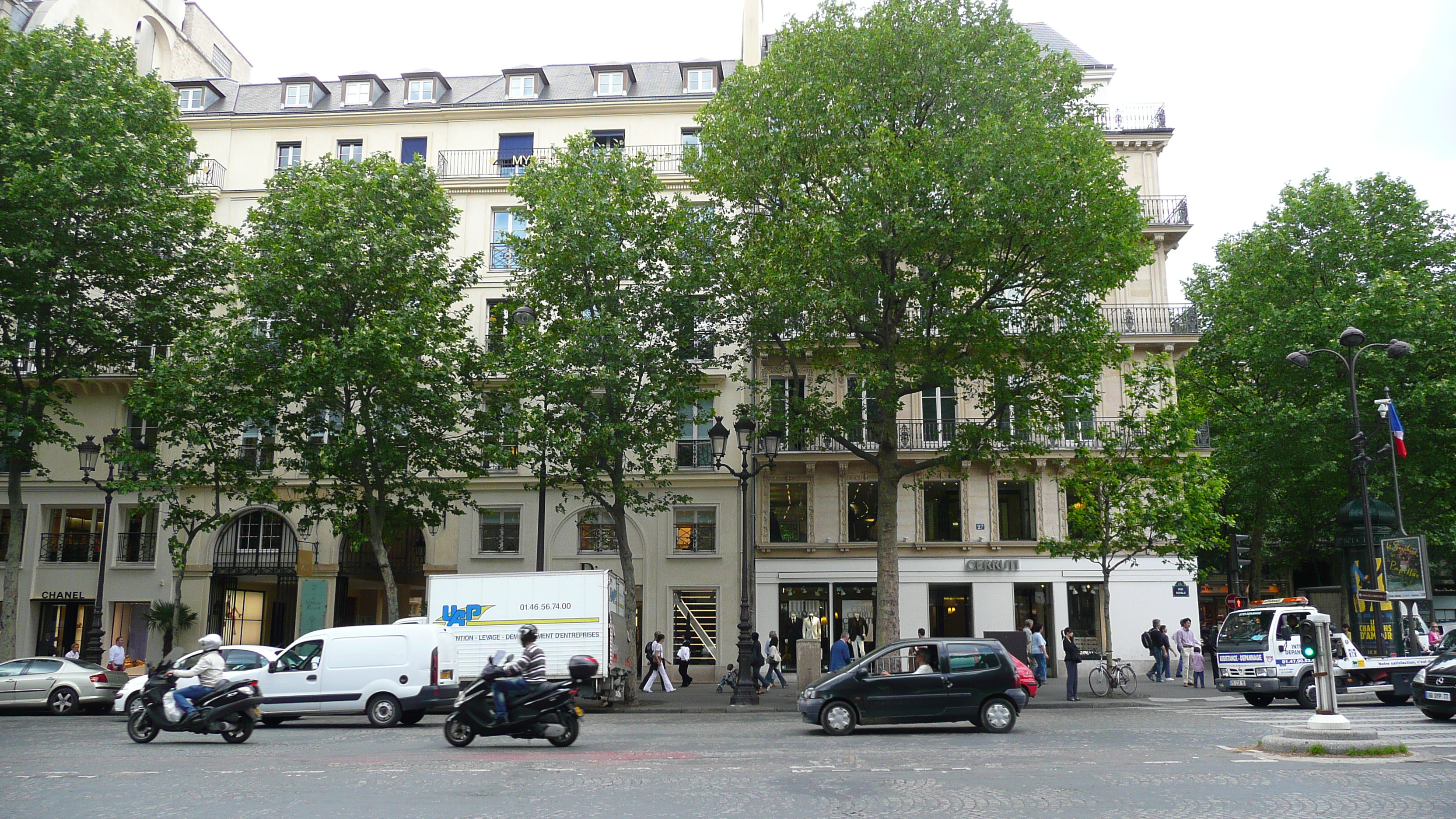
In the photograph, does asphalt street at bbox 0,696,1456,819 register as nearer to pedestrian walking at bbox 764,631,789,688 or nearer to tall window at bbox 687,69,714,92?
pedestrian walking at bbox 764,631,789,688

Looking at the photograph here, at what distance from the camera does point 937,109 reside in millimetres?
24516

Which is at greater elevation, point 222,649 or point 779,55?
point 779,55

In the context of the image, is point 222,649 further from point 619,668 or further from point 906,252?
point 906,252

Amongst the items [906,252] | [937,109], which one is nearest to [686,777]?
[906,252]

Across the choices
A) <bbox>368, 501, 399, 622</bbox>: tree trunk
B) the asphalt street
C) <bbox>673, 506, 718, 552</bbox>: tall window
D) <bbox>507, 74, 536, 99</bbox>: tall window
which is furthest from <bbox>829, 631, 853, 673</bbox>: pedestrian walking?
<bbox>507, 74, 536, 99</bbox>: tall window

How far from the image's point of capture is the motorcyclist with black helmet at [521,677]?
45.3 ft

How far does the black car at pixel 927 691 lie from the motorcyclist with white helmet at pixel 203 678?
8763 millimetres

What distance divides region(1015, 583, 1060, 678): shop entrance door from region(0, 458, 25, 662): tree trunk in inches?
1075

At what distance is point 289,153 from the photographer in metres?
36.5

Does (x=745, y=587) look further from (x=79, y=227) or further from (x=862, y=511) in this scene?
(x=79, y=227)

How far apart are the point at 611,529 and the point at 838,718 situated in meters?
17.8

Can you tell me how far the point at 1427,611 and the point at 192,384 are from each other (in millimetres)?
39389

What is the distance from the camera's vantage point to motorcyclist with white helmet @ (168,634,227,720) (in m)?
14.9

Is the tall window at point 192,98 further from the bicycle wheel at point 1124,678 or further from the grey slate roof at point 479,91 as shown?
the bicycle wheel at point 1124,678
